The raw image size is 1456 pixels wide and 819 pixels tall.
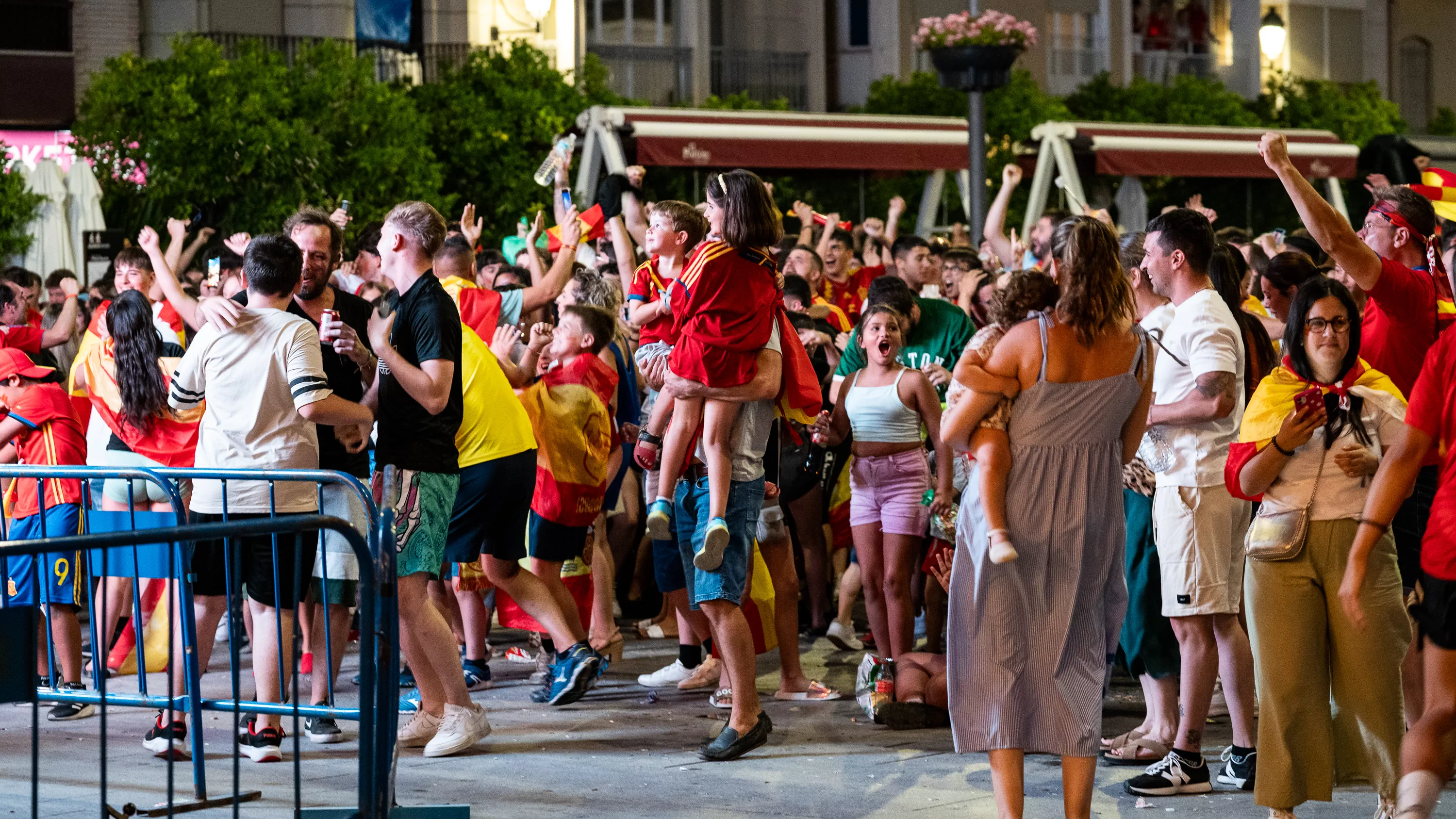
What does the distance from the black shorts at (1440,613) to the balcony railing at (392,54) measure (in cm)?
2455

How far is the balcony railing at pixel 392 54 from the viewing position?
28.0m

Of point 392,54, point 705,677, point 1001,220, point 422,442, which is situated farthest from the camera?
point 392,54

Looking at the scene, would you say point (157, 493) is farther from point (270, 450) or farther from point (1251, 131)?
point (1251, 131)

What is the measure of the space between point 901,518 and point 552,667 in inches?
66.6

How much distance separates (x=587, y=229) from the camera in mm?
9617

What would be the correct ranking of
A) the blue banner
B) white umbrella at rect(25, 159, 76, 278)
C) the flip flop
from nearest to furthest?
the flip flop → white umbrella at rect(25, 159, 76, 278) → the blue banner

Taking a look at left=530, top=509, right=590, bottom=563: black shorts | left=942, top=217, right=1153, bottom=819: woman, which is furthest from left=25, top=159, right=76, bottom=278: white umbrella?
left=942, top=217, right=1153, bottom=819: woman

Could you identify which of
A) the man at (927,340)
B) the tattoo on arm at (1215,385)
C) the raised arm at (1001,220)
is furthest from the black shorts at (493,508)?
the raised arm at (1001,220)

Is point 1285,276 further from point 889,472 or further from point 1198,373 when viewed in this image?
point 889,472

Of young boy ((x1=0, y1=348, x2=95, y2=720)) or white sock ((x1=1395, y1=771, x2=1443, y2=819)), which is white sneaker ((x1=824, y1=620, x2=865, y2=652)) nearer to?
→ young boy ((x1=0, y1=348, x2=95, y2=720))

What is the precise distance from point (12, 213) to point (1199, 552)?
18.3 meters

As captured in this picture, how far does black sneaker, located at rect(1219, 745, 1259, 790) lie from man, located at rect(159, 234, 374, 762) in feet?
10.9

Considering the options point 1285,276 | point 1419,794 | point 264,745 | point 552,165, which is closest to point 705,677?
point 264,745

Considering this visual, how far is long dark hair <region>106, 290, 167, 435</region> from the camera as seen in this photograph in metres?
7.14
